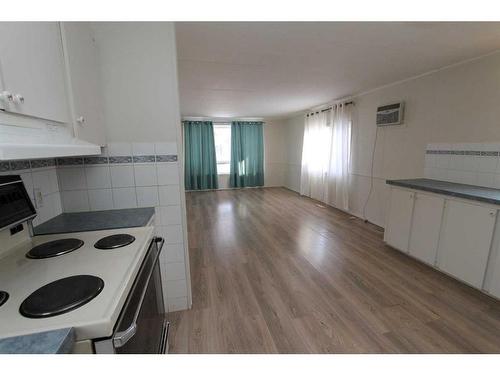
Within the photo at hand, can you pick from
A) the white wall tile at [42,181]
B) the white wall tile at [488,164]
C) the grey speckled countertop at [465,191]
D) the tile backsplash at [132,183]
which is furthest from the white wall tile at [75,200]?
the white wall tile at [488,164]

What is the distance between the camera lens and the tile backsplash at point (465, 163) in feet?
7.34

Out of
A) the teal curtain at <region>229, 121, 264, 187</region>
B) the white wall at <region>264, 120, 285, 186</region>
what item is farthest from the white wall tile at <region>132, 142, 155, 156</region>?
the white wall at <region>264, 120, 285, 186</region>

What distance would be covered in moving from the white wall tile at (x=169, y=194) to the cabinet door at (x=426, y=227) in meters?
2.41

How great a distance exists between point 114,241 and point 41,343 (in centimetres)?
64

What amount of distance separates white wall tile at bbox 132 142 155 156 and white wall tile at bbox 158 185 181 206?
26 cm

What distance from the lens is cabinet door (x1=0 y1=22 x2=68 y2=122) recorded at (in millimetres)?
714

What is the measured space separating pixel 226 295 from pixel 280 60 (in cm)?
228

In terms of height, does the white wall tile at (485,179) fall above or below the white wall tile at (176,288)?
above

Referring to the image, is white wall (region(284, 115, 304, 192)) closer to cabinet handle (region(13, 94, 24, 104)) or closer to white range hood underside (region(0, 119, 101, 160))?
white range hood underside (region(0, 119, 101, 160))

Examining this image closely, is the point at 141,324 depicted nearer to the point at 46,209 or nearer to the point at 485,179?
the point at 46,209

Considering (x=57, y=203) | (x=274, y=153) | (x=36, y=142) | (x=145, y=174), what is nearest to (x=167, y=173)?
Result: (x=145, y=174)

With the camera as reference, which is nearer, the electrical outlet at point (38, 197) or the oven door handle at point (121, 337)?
the oven door handle at point (121, 337)

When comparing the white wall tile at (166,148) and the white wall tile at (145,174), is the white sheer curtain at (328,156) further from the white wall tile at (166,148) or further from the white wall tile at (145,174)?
the white wall tile at (145,174)

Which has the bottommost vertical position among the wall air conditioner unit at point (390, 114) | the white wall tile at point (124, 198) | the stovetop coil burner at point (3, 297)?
the stovetop coil burner at point (3, 297)
